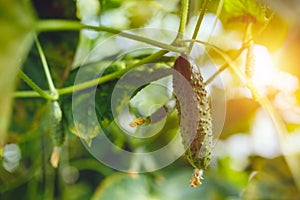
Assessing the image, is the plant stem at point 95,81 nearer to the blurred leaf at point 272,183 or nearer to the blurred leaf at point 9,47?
the blurred leaf at point 9,47

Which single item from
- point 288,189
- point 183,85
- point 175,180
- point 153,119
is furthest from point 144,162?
point 183,85

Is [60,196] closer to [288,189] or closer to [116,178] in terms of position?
[116,178]

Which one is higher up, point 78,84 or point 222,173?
point 78,84

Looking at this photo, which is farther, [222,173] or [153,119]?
[222,173]

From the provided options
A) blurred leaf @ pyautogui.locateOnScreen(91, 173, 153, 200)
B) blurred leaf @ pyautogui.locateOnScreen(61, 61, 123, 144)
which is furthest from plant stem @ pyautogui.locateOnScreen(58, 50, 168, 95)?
blurred leaf @ pyautogui.locateOnScreen(91, 173, 153, 200)

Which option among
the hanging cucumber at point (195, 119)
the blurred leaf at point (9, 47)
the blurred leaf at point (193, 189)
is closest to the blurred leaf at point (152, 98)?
the hanging cucumber at point (195, 119)

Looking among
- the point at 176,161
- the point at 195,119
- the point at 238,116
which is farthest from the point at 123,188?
the point at 195,119

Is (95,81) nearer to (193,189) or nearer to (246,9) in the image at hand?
(246,9)
